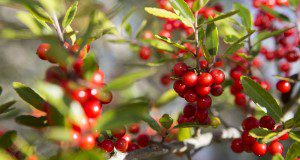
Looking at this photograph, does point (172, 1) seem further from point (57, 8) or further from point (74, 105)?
point (74, 105)

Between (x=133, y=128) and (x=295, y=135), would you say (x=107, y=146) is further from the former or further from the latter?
(x=133, y=128)

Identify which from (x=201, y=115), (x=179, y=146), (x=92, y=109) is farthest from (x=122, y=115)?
(x=179, y=146)

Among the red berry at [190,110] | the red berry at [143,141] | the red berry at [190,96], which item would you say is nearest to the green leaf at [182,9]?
the red berry at [190,96]

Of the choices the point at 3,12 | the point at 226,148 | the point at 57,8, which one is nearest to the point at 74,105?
the point at 57,8

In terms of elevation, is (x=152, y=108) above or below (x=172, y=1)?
below

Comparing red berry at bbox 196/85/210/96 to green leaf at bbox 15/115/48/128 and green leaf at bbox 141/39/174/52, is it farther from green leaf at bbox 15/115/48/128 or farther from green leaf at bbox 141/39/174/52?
green leaf at bbox 15/115/48/128

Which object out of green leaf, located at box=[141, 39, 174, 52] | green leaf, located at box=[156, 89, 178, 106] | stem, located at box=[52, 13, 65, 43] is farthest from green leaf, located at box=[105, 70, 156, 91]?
green leaf, located at box=[156, 89, 178, 106]
